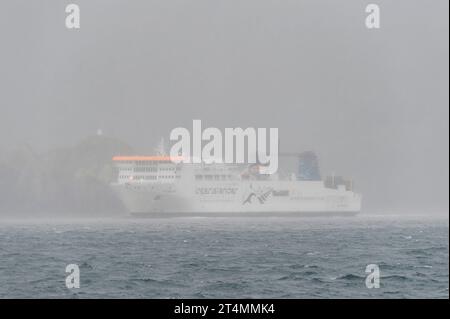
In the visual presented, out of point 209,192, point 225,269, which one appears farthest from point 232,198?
point 225,269

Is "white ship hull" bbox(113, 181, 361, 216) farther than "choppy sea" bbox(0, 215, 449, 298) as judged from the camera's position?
Yes

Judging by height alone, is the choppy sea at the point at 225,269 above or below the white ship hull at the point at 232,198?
below

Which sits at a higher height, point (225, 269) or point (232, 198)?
point (232, 198)

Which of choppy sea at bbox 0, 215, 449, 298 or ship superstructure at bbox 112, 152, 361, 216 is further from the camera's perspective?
ship superstructure at bbox 112, 152, 361, 216

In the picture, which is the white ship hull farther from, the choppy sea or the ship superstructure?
the choppy sea

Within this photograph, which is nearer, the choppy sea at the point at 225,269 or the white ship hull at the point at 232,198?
the choppy sea at the point at 225,269

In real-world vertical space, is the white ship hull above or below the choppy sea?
above

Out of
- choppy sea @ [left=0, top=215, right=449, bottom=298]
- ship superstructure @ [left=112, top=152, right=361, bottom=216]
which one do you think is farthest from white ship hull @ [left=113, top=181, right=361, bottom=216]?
choppy sea @ [left=0, top=215, right=449, bottom=298]

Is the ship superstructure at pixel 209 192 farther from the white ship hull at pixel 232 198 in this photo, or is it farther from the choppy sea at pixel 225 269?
the choppy sea at pixel 225 269

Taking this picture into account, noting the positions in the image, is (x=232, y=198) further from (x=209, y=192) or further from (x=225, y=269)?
(x=225, y=269)

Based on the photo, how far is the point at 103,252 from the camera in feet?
176

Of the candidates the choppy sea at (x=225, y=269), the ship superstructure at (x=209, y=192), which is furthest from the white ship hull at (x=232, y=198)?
the choppy sea at (x=225, y=269)
